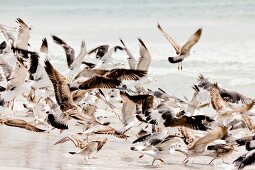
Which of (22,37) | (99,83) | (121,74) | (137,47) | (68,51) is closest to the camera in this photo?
(99,83)

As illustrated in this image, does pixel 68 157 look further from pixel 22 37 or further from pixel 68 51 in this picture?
pixel 68 51

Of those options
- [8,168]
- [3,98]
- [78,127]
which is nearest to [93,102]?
[78,127]

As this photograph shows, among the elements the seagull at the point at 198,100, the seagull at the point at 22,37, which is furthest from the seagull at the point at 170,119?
the seagull at the point at 22,37

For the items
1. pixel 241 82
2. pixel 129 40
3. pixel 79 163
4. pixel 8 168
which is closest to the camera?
pixel 8 168

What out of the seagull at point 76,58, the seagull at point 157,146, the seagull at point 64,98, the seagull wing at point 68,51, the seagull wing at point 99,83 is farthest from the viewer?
the seagull wing at point 68,51

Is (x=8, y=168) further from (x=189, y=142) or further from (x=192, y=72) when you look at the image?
(x=192, y=72)

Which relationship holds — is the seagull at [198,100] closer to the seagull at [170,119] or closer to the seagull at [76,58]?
the seagull at [170,119]

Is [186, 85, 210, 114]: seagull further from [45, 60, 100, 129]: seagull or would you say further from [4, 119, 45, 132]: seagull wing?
[4, 119, 45, 132]: seagull wing

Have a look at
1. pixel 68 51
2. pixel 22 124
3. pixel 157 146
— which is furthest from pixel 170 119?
pixel 68 51

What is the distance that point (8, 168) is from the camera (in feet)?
18.9

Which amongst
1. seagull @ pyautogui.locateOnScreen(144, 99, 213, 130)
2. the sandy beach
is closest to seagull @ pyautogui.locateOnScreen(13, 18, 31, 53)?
the sandy beach

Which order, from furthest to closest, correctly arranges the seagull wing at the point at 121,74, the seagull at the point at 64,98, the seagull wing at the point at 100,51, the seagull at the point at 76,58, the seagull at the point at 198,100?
the seagull wing at the point at 100,51 → the seagull at the point at 76,58 → the seagull at the point at 198,100 → the seagull wing at the point at 121,74 → the seagull at the point at 64,98

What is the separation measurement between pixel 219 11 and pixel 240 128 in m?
22.6

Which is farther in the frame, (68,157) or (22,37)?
(22,37)
